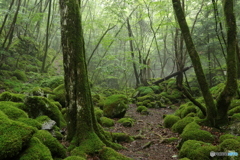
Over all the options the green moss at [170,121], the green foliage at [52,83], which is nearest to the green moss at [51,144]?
the green moss at [170,121]

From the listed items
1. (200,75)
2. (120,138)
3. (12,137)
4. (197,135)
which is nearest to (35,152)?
(12,137)

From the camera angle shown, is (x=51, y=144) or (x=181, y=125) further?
(x=181, y=125)

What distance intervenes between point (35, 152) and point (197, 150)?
14.3 feet

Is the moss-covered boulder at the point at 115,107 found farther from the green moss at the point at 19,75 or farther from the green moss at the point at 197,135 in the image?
the green moss at the point at 19,75

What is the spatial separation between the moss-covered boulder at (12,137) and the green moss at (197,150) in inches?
172

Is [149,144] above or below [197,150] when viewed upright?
below

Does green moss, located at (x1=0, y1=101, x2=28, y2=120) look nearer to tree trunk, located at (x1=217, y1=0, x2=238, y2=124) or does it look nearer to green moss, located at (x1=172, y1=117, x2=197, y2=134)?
green moss, located at (x1=172, y1=117, x2=197, y2=134)

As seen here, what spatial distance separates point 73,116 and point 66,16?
3.08m

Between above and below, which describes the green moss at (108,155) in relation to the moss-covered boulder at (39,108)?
below

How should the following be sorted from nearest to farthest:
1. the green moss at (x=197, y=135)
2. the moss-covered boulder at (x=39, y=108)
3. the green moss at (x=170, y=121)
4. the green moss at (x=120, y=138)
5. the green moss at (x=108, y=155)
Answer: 1. the green moss at (x=108, y=155)
2. the moss-covered boulder at (x=39, y=108)
3. the green moss at (x=197, y=135)
4. the green moss at (x=120, y=138)
5. the green moss at (x=170, y=121)

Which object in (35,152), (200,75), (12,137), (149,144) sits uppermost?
(200,75)

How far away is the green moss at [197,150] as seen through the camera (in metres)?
4.60

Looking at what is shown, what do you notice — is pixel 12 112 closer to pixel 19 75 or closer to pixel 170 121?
pixel 170 121

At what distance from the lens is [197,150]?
481 cm
